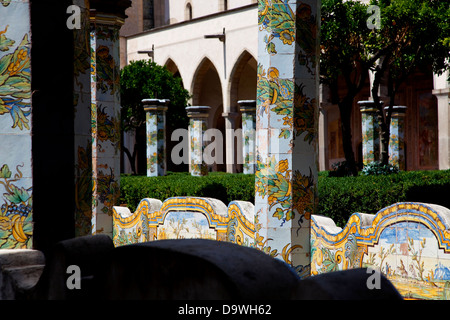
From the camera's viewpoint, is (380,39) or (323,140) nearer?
(380,39)

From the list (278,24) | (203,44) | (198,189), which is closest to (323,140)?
(203,44)

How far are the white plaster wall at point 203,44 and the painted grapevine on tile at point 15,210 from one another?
2416 centimetres

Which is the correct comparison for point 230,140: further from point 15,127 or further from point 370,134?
point 15,127

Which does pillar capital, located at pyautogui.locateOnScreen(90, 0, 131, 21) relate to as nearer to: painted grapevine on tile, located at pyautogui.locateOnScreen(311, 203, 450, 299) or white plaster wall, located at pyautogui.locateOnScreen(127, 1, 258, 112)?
painted grapevine on tile, located at pyautogui.locateOnScreen(311, 203, 450, 299)

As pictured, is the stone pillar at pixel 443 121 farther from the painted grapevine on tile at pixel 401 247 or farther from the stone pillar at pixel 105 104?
the painted grapevine on tile at pixel 401 247

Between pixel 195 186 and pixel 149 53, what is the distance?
2122cm

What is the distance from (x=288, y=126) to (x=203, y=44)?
25367mm

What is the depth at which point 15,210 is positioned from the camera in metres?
3.14

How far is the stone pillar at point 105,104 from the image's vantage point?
832 cm

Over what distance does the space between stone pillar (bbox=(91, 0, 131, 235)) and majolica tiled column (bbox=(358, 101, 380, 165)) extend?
14002 millimetres

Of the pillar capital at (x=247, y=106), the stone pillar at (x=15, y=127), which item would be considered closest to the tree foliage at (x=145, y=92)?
the pillar capital at (x=247, y=106)

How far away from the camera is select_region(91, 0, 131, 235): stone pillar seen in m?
8.32

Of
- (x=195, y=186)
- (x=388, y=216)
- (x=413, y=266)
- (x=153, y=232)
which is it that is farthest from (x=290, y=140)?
(x=195, y=186)

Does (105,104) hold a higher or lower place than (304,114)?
higher
